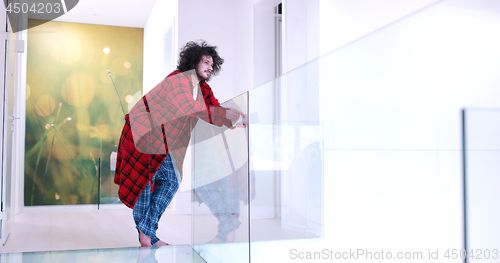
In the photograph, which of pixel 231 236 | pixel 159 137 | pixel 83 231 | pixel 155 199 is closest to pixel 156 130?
pixel 159 137

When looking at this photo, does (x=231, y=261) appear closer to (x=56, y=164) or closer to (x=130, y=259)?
(x=130, y=259)

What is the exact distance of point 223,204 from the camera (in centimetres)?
183

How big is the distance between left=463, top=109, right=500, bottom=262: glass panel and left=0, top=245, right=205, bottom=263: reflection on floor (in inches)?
58.7

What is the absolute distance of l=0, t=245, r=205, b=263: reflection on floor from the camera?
6.46ft

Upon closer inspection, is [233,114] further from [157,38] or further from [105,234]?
[157,38]

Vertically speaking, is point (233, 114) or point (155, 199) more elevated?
point (233, 114)

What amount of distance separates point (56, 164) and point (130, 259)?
3.79 meters

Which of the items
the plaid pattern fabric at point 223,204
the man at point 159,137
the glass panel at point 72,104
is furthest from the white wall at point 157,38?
the plaid pattern fabric at point 223,204

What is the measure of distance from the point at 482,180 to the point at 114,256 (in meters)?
1.79

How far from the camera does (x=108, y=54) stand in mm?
5621

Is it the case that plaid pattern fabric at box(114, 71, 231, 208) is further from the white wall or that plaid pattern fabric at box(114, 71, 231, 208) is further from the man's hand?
the white wall

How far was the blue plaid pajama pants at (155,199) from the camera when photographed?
2.32m

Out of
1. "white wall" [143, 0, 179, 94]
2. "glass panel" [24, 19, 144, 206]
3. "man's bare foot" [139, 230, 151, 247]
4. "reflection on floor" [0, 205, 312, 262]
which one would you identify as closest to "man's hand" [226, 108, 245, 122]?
"reflection on floor" [0, 205, 312, 262]

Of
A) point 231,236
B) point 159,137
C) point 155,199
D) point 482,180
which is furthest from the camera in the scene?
point 155,199
